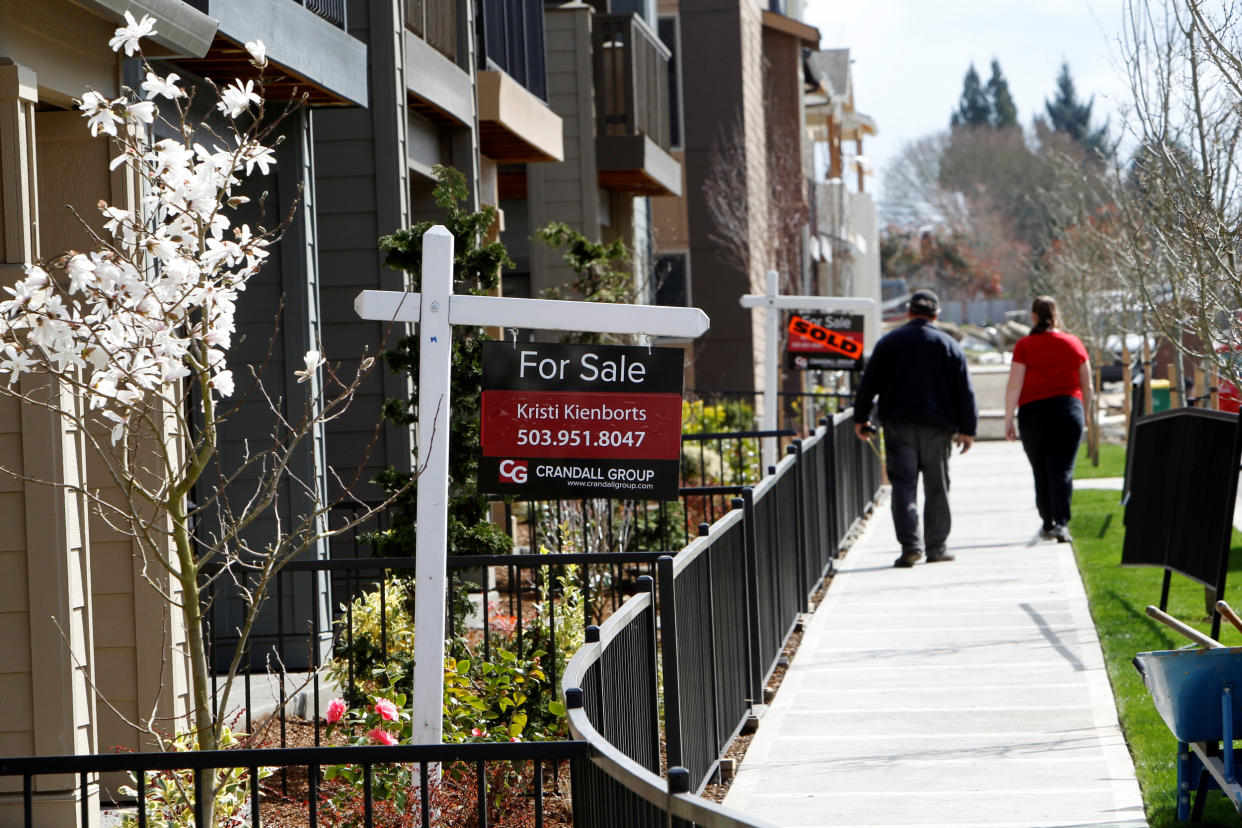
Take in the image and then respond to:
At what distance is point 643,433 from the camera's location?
18.8 ft

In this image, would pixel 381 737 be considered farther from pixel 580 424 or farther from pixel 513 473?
pixel 580 424

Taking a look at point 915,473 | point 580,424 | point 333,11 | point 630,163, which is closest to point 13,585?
point 580,424

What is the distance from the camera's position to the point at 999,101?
121688mm

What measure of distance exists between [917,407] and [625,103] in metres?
6.67

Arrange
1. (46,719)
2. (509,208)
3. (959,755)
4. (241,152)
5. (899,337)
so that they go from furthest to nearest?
(509,208) → (899,337) → (959,755) → (46,719) → (241,152)

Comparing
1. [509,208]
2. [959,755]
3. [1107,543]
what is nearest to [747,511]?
[959,755]

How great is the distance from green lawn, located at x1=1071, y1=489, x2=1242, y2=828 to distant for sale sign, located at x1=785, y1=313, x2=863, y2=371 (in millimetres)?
2528

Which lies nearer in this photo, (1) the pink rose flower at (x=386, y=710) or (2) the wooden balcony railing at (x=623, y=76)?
(1) the pink rose flower at (x=386, y=710)

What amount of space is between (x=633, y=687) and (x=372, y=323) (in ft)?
17.4

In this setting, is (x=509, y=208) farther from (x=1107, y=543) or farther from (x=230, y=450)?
(x=230, y=450)

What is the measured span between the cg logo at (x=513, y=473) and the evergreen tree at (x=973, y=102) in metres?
121

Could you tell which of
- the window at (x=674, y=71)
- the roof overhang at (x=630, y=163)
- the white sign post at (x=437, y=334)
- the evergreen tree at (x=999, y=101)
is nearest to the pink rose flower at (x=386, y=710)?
the white sign post at (x=437, y=334)

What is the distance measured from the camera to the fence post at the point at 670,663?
5191 mm

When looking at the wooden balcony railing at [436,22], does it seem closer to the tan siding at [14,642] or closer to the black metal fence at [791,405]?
the tan siding at [14,642]
